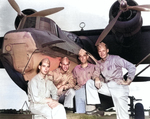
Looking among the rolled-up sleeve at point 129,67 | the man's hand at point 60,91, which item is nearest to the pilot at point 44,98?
the man's hand at point 60,91

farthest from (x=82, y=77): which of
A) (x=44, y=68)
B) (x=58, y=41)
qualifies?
(x=58, y=41)

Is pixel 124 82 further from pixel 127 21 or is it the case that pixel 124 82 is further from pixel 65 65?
pixel 127 21

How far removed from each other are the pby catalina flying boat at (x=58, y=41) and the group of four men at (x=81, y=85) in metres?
0.22

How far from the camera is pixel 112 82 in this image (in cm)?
379

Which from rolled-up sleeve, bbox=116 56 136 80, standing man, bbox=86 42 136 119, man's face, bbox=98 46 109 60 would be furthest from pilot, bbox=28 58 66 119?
rolled-up sleeve, bbox=116 56 136 80

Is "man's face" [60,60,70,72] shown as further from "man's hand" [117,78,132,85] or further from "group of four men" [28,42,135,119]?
"man's hand" [117,78,132,85]

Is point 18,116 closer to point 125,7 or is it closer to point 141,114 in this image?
point 141,114

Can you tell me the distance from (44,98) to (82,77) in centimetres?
86

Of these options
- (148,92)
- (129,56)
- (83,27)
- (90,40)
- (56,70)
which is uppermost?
(83,27)

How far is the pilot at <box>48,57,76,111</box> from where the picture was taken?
3828 mm

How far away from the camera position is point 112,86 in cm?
377

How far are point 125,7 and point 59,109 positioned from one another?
2308 millimetres

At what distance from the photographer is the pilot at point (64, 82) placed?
383 centimetres

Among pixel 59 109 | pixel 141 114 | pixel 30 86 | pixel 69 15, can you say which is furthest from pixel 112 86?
pixel 69 15
